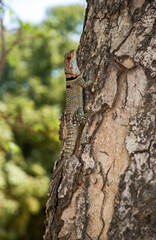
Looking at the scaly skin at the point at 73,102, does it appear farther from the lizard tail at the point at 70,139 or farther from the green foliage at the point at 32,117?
the green foliage at the point at 32,117

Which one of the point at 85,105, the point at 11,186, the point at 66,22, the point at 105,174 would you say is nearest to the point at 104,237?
the point at 105,174

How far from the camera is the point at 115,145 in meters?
1.63

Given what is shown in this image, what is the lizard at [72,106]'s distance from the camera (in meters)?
1.94

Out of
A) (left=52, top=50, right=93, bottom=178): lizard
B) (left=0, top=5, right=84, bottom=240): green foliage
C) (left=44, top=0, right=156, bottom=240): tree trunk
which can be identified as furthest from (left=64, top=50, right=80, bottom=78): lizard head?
(left=0, top=5, right=84, bottom=240): green foliage

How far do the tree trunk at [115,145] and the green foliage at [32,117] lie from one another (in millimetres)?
3558

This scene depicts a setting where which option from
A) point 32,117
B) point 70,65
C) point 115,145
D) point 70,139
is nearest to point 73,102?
point 70,65

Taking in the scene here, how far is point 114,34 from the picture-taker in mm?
1800

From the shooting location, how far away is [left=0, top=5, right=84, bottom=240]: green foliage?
21.2ft

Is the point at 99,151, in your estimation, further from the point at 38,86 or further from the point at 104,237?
the point at 38,86

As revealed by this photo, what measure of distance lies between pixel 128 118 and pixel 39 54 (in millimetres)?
9412

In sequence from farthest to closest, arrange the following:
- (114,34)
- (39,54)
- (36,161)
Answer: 1. (39,54)
2. (36,161)
3. (114,34)

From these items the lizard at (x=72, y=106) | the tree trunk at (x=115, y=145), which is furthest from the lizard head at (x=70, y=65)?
the tree trunk at (x=115, y=145)

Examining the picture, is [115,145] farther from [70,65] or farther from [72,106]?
[70,65]

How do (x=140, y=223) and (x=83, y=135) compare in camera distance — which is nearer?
(x=140, y=223)
